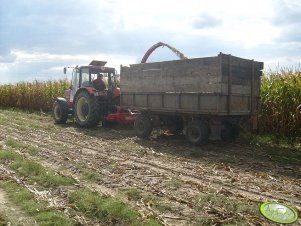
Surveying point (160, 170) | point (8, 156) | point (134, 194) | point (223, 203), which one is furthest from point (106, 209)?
point (8, 156)

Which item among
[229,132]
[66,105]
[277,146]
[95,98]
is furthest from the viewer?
[66,105]

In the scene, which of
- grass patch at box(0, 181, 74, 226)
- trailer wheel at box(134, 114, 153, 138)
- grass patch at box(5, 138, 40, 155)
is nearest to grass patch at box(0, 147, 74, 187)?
grass patch at box(0, 181, 74, 226)

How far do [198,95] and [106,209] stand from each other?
5.12 meters

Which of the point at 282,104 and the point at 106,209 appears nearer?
the point at 106,209

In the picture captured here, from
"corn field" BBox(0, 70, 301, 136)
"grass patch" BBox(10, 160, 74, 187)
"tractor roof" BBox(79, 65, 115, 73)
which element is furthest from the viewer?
"tractor roof" BBox(79, 65, 115, 73)

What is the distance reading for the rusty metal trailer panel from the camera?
29.2ft

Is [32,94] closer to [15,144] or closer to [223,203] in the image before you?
[15,144]

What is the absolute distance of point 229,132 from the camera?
10266 mm

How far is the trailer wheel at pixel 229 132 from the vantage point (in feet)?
33.5

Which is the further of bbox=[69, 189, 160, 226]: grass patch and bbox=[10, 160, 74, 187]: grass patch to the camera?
bbox=[10, 160, 74, 187]: grass patch

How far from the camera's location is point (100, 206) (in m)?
4.80

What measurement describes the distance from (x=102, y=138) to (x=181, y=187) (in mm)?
5719

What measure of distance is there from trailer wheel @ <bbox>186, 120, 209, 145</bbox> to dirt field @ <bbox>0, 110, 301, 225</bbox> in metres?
0.21

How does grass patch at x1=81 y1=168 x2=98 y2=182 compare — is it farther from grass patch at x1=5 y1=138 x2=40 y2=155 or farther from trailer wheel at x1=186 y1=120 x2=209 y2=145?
trailer wheel at x1=186 y1=120 x2=209 y2=145
